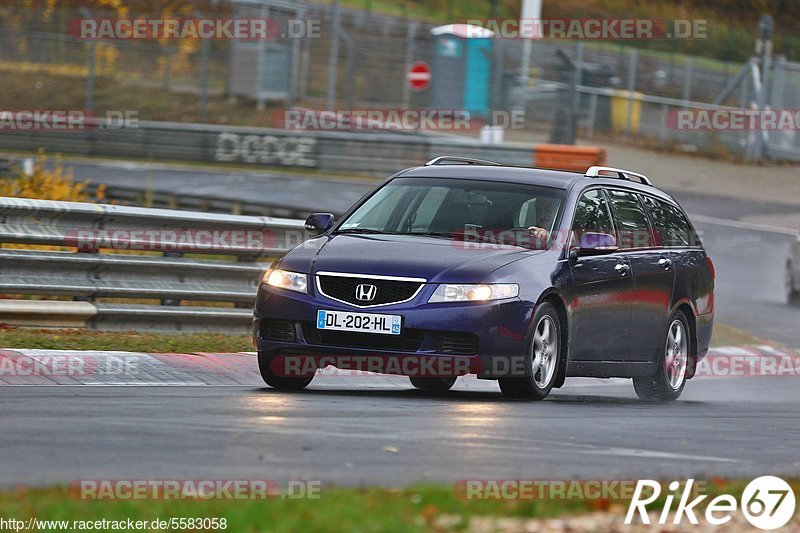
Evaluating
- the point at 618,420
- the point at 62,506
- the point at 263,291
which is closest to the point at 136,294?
the point at 263,291

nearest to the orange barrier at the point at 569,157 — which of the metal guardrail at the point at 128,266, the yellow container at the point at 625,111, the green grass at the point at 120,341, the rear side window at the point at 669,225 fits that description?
the yellow container at the point at 625,111

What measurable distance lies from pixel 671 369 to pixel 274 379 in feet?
11.3

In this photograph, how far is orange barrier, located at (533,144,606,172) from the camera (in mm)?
27719

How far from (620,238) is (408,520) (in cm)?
612

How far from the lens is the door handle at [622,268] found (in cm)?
1084

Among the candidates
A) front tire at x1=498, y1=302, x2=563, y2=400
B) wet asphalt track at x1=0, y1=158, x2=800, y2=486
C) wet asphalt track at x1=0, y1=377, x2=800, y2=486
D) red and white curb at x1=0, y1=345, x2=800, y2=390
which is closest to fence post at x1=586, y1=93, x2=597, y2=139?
red and white curb at x1=0, y1=345, x2=800, y2=390

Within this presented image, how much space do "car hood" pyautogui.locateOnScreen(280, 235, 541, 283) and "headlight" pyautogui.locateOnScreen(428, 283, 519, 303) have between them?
1.8 inches

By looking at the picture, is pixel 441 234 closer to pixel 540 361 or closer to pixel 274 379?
pixel 540 361

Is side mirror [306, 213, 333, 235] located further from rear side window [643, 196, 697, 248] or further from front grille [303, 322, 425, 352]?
rear side window [643, 196, 697, 248]

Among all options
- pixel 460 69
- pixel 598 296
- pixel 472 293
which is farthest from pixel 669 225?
pixel 460 69

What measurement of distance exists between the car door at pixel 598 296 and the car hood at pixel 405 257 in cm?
55

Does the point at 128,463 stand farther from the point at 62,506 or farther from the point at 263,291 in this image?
the point at 263,291

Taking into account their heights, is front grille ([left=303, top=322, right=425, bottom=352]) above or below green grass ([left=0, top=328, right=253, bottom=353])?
above

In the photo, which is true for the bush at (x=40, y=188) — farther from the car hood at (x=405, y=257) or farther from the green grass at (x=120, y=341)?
the car hood at (x=405, y=257)
